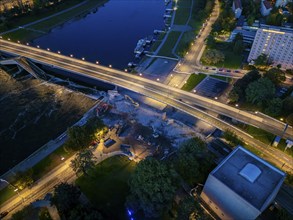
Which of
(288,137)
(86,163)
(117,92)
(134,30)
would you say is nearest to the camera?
(86,163)

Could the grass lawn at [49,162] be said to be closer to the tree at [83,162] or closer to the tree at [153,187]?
the tree at [83,162]

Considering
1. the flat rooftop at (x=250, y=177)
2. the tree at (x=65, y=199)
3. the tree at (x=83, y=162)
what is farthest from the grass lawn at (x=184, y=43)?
the tree at (x=65, y=199)

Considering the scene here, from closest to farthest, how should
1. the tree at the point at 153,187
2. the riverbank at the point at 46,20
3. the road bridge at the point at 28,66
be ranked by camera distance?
the tree at the point at 153,187
the road bridge at the point at 28,66
the riverbank at the point at 46,20

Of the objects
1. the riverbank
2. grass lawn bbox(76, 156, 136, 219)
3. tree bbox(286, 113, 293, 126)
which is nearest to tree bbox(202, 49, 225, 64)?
tree bbox(286, 113, 293, 126)

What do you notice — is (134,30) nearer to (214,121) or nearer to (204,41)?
(204,41)

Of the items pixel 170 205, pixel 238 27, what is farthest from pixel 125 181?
pixel 238 27
